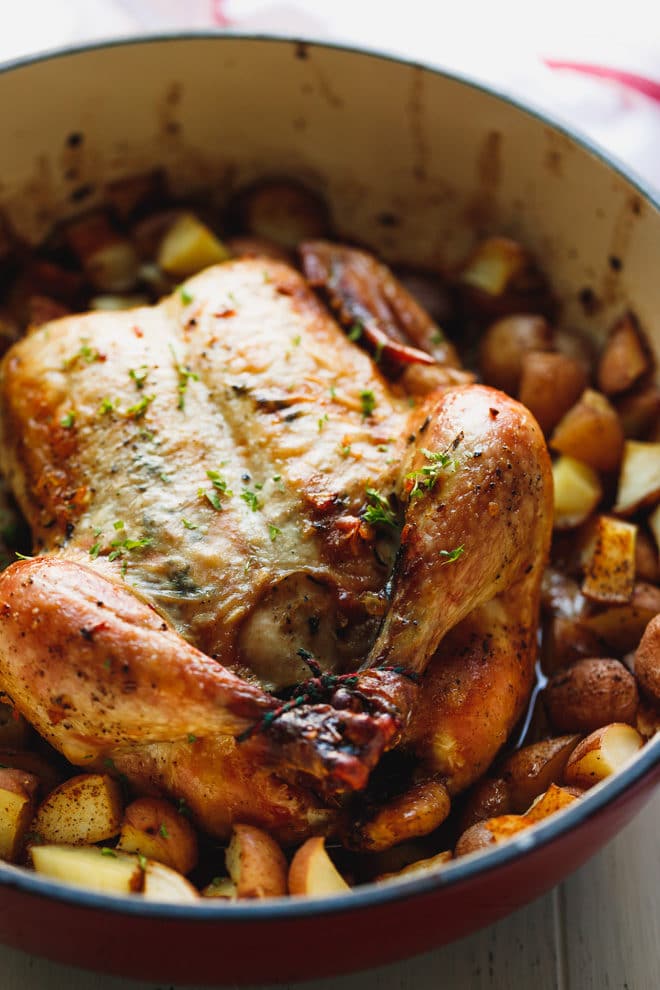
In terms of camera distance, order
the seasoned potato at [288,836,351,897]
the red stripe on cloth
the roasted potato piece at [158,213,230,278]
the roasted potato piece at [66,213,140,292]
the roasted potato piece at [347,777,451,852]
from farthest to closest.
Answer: the red stripe on cloth < the roasted potato piece at [66,213,140,292] < the roasted potato piece at [158,213,230,278] < the roasted potato piece at [347,777,451,852] < the seasoned potato at [288,836,351,897]

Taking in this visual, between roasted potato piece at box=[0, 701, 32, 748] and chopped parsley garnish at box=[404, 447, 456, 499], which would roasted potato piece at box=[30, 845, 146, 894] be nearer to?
roasted potato piece at box=[0, 701, 32, 748]

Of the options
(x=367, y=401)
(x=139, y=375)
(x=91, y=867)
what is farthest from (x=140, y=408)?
(x=91, y=867)

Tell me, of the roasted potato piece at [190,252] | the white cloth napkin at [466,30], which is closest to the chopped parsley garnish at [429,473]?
the roasted potato piece at [190,252]

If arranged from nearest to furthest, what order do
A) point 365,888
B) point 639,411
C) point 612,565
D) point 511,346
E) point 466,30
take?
1. point 365,888
2. point 612,565
3. point 639,411
4. point 511,346
5. point 466,30

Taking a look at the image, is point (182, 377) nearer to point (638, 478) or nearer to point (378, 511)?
point (378, 511)

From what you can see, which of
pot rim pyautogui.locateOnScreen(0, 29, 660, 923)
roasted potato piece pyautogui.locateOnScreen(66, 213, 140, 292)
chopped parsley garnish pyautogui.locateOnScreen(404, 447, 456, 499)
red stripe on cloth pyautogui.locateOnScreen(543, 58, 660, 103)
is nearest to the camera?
pot rim pyautogui.locateOnScreen(0, 29, 660, 923)

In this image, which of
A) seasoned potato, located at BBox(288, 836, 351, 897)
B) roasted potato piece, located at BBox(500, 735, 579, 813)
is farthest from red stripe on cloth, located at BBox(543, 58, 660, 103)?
seasoned potato, located at BBox(288, 836, 351, 897)

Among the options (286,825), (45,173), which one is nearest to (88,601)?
(286,825)
